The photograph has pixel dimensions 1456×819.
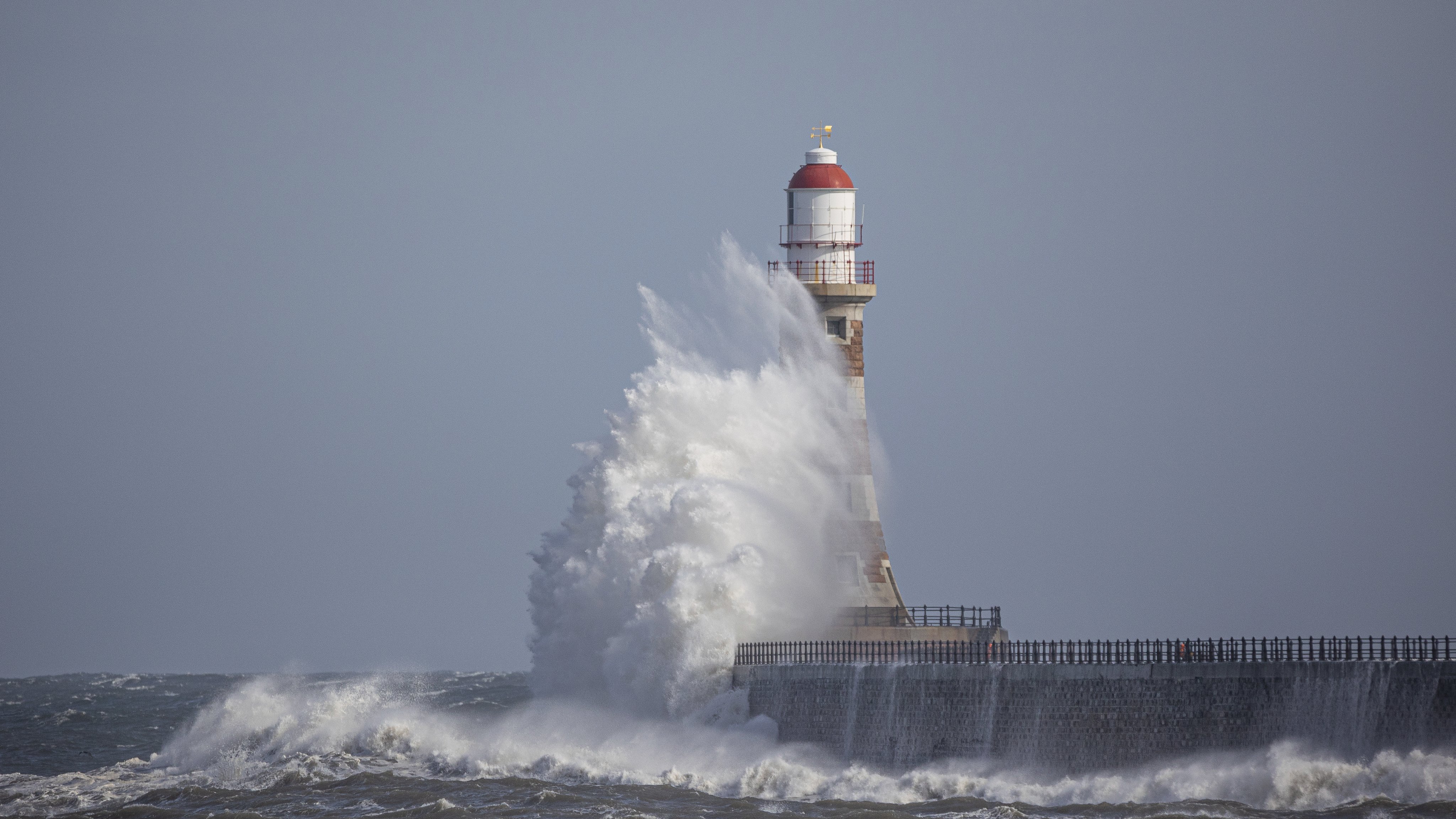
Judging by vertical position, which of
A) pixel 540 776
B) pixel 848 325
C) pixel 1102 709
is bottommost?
pixel 540 776

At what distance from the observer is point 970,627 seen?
4175 centimetres

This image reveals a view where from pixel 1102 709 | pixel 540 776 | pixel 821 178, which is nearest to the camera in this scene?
pixel 1102 709

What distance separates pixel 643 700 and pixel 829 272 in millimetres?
10208

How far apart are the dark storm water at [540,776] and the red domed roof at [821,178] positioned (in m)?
12.4

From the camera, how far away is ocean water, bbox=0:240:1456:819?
116ft

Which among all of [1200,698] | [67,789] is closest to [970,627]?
[1200,698]

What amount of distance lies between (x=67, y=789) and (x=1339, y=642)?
25.7 m

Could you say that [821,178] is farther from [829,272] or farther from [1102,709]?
[1102,709]

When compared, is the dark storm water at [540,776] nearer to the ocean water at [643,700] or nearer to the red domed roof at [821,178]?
the ocean water at [643,700]

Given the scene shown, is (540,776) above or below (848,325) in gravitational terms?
below

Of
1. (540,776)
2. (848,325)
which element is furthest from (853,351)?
(540,776)

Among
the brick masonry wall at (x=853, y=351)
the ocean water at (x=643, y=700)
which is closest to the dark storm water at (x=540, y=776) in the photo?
the ocean water at (x=643, y=700)

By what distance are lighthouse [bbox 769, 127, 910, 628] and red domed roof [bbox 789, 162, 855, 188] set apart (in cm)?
2

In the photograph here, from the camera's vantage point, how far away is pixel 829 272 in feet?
142
